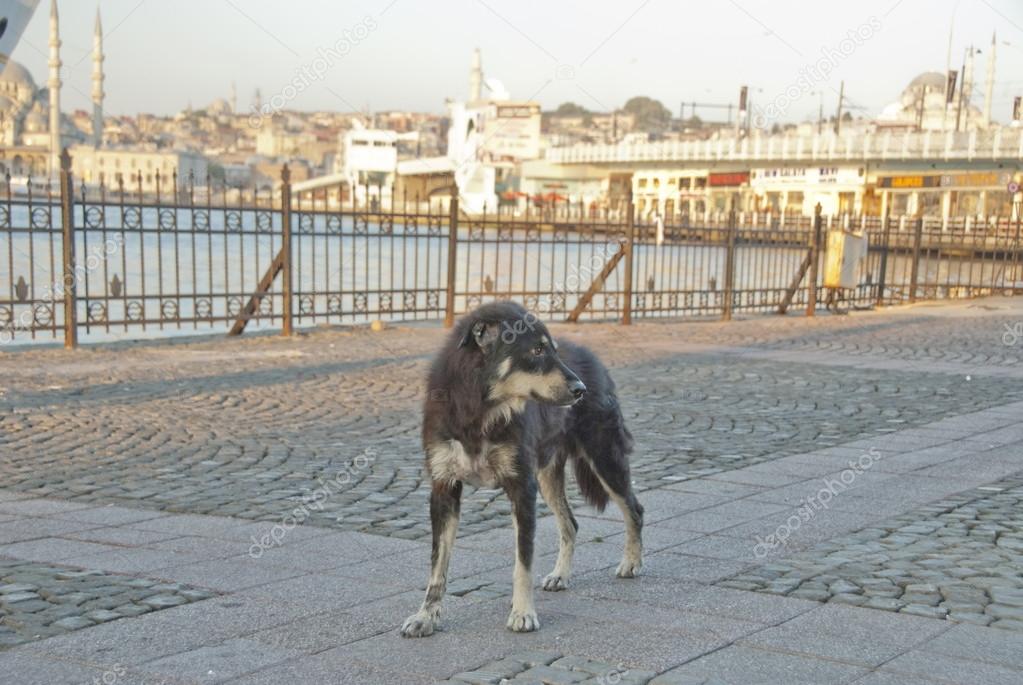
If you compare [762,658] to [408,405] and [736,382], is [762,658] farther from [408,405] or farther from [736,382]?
[736,382]

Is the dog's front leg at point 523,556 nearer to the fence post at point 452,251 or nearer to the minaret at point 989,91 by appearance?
the fence post at point 452,251

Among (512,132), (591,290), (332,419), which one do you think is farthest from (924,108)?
(332,419)

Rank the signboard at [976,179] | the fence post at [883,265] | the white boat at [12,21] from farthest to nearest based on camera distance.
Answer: the signboard at [976,179], the fence post at [883,265], the white boat at [12,21]

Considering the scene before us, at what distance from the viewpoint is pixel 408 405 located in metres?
11.4

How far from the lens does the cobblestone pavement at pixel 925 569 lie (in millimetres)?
5070

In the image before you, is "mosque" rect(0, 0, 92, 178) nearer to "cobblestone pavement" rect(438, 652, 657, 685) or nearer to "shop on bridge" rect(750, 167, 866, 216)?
"cobblestone pavement" rect(438, 652, 657, 685)

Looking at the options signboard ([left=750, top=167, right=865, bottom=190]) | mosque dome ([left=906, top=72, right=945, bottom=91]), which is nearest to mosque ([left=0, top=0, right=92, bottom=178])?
signboard ([left=750, top=167, right=865, bottom=190])

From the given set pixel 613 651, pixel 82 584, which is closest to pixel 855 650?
pixel 613 651

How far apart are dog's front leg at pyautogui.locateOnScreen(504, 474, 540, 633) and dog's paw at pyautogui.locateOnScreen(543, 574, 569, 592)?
525 millimetres

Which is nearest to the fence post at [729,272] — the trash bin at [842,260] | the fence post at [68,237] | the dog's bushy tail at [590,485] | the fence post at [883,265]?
the trash bin at [842,260]

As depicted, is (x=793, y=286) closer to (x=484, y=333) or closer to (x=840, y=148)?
(x=484, y=333)

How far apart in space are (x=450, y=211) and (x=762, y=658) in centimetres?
Answer: 1476

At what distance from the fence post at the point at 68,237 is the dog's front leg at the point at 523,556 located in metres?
11.3

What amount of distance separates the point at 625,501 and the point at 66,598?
262cm
